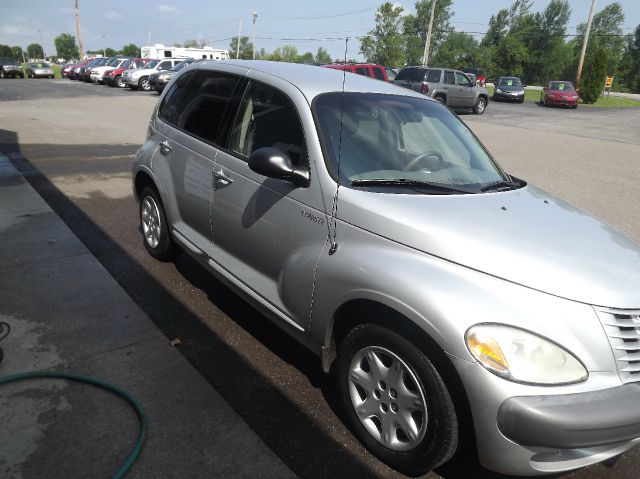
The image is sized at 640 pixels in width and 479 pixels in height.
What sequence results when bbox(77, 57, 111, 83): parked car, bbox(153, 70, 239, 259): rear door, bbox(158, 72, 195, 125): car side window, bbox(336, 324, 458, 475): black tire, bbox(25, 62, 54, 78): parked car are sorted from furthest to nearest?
bbox(25, 62, 54, 78): parked car → bbox(77, 57, 111, 83): parked car → bbox(158, 72, 195, 125): car side window → bbox(153, 70, 239, 259): rear door → bbox(336, 324, 458, 475): black tire

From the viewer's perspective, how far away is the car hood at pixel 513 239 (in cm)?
204

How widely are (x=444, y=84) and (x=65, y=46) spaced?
151857mm

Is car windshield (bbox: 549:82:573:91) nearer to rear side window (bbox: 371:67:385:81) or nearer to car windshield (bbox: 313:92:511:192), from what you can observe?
rear side window (bbox: 371:67:385:81)

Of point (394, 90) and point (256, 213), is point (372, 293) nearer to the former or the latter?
point (256, 213)

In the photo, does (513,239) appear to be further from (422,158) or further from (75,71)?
(75,71)

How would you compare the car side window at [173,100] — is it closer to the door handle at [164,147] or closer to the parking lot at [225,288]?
the door handle at [164,147]

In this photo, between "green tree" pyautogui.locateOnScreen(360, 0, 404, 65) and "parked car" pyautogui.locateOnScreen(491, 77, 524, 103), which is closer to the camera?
"green tree" pyautogui.locateOnScreen(360, 0, 404, 65)

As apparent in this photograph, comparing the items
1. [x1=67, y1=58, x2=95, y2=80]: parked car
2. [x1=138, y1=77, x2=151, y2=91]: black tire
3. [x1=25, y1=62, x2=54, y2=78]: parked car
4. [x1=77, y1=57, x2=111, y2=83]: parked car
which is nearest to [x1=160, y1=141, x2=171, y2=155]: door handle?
[x1=138, y1=77, x2=151, y2=91]: black tire

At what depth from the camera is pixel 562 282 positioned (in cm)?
201

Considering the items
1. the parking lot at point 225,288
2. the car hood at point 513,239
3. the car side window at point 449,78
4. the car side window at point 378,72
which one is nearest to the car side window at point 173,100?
the parking lot at point 225,288

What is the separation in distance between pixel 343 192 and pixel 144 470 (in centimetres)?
162

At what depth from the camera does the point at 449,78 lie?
2155 centimetres

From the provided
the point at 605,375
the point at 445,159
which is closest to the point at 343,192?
the point at 445,159

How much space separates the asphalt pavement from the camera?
2.29m
